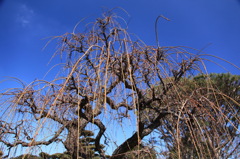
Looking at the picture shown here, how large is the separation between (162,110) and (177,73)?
1.12 ft

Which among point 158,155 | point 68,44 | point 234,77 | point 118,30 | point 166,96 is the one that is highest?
point 234,77

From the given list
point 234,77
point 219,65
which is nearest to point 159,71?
point 219,65

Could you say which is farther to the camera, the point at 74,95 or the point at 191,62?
the point at 74,95

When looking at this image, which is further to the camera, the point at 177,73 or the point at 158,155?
the point at 177,73

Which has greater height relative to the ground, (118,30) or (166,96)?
(118,30)

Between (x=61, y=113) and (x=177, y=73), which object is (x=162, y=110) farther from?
(x=61, y=113)

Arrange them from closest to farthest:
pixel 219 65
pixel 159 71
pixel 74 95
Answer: pixel 219 65 < pixel 159 71 < pixel 74 95

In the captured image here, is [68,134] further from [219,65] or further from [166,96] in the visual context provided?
[219,65]

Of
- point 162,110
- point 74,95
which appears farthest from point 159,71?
point 74,95

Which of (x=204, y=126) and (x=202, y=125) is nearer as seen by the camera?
(x=204, y=126)

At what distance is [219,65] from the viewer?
1026 mm

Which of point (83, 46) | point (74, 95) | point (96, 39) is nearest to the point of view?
point (96, 39)

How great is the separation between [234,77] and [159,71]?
6860 mm

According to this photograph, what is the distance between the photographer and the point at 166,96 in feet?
4.81
